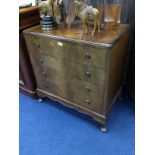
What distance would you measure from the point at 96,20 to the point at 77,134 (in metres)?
1.04

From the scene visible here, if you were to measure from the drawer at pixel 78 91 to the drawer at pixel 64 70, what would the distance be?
2.0 inches

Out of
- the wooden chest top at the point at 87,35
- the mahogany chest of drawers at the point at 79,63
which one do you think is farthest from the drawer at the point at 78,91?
the wooden chest top at the point at 87,35

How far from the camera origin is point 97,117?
1606 millimetres

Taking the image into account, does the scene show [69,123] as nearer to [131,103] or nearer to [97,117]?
[97,117]

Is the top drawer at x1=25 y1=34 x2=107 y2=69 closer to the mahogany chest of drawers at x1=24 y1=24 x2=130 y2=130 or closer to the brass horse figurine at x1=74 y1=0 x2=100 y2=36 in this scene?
the mahogany chest of drawers at x1=24 y1=24 x2=130 y2=130

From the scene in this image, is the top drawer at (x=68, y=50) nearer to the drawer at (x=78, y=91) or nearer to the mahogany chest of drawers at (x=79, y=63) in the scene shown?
the mahogany chest of drawers at (x=79, y=63)

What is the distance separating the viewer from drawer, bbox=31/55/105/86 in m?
1.38

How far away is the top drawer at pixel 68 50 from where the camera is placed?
128 centimetres

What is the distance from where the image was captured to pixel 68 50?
1408 millimetres

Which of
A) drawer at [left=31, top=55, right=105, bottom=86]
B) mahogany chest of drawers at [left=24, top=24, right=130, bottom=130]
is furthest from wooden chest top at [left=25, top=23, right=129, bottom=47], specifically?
drawer at [left=31, top=55, right=105, bottom=86]

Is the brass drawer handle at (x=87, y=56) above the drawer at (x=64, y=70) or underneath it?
above

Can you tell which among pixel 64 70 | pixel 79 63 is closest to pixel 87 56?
pixel 79 63

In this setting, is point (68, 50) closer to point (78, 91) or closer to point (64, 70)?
point (64, 70)
